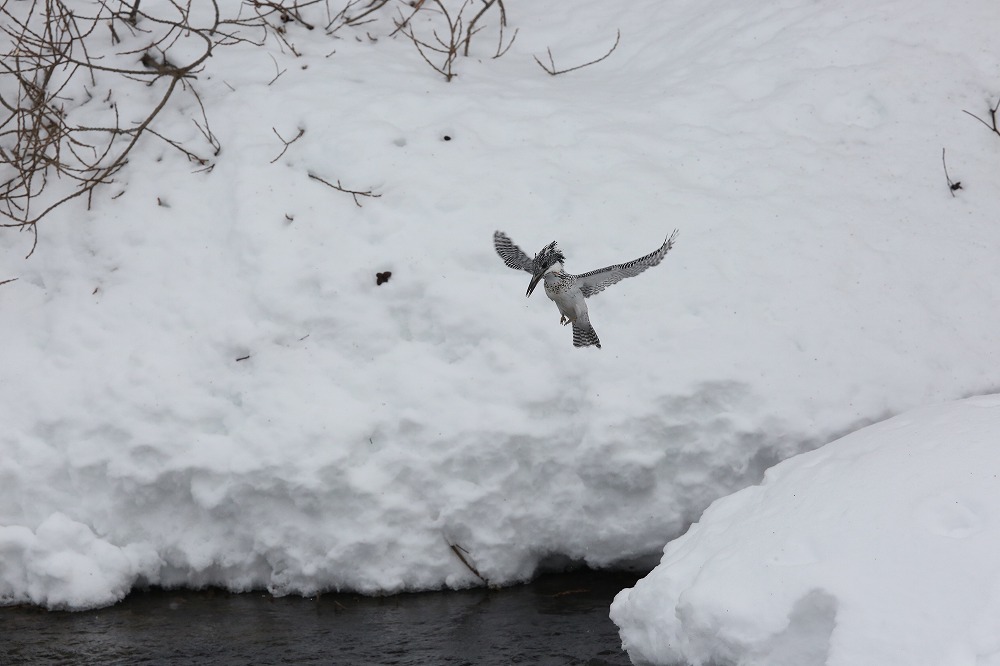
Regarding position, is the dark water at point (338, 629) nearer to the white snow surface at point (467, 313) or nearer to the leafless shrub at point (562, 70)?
the white snow surface at point (467, 313)

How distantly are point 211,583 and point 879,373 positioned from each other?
3.28 metres

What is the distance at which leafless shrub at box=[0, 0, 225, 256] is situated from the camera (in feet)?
18.9

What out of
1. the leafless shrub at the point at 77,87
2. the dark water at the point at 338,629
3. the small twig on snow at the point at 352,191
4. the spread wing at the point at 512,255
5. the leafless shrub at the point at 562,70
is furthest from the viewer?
the leafless shrub at the point at 562,70

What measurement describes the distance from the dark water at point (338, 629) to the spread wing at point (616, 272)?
4.74ft

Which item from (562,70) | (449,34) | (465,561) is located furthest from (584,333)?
(449,34)

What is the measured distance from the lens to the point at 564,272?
3.65 meters

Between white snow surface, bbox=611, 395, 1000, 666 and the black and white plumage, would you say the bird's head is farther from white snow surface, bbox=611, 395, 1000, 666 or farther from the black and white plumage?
white snow surface, bbox=611, 395, 1000, 666

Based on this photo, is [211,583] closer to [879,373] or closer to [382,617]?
[382,617]

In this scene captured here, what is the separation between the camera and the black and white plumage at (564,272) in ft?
11.6

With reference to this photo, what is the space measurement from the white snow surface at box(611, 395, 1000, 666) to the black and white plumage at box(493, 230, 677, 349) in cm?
106

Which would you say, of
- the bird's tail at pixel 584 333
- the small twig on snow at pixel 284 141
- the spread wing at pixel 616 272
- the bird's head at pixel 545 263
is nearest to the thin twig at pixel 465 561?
the bird's tail at pixel 584 333

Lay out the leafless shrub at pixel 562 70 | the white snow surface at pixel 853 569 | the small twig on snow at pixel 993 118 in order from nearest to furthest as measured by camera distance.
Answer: the white snow surface at pixel 853 569, the small twig on snow at pixel 993 118, the leafless shrub at pixel 562 70

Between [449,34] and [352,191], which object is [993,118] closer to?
[449,34]

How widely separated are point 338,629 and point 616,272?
6.35 feet
